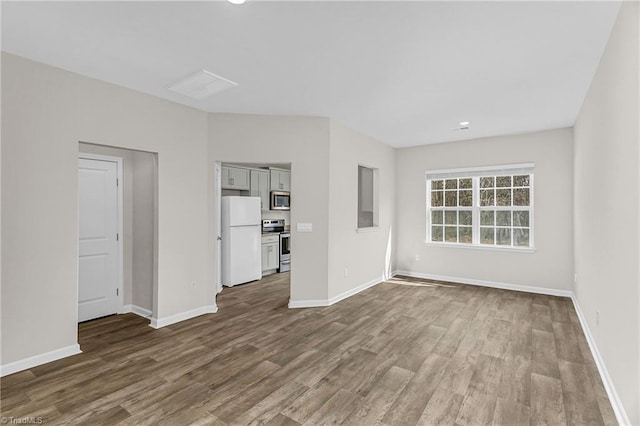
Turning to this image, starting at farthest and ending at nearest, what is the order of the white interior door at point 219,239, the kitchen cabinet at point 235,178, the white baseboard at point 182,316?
the kitchen cabinet at point 235,178
the white interior door at point 219,239
the white baseboard at point 182,316

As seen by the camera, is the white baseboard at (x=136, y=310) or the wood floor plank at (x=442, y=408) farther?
the white baseboard at (x=136, y=310)

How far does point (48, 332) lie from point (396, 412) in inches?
122

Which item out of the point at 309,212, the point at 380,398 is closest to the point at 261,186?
the point at 309,212

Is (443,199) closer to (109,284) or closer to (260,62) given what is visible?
(260,62)

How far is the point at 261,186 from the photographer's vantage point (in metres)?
6.52

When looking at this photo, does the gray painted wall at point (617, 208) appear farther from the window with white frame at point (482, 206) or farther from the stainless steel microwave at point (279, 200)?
the stainless steel microwave at point (279, 200)

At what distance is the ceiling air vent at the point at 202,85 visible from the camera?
10.2 feet

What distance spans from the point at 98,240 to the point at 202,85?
7.89ft

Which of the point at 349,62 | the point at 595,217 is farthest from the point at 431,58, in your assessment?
the point at 595,217

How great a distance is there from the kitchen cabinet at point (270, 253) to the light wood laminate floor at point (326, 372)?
2207mm

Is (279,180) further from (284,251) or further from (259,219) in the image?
(284,251)

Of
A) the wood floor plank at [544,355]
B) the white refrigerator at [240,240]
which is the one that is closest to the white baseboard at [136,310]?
the white refrigerator at [240,240]

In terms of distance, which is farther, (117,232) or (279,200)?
(279,200)

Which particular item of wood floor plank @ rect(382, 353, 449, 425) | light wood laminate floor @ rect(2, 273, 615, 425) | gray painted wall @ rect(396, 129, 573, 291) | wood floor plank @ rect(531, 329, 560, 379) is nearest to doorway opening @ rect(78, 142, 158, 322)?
light wood laminate floor @ rect(2, 273, 615, 425)
